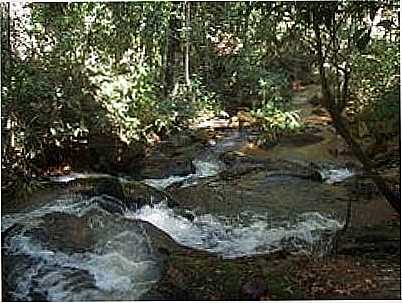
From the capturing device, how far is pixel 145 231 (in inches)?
85.4

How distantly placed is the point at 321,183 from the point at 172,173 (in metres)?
0.44

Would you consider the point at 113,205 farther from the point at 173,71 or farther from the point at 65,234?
the point at 173,71

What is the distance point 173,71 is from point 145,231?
1.56ft

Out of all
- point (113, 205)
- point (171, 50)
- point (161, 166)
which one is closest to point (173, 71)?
point (171, 50)

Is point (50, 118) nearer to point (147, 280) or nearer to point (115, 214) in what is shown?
point (115, 214)

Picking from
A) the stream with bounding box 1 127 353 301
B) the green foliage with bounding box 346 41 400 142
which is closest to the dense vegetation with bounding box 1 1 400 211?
the green foliage with bounding box 346 41 400 142

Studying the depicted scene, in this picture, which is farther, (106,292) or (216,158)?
(216,158)

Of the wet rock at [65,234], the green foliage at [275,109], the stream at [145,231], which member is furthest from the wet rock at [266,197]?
the wet rock at [65,234]

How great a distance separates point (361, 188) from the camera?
215 cm

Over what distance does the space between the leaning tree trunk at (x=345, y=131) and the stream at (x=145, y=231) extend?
6 centimetres

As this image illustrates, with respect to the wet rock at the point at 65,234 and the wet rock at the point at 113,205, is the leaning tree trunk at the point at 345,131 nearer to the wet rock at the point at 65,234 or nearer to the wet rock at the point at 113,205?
the wet rock at the point at 113,205

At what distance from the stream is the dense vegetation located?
113mm

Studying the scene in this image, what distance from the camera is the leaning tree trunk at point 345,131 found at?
2.13 m

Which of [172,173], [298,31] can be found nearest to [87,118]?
[172,173]
